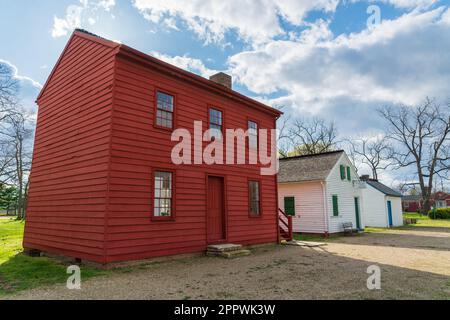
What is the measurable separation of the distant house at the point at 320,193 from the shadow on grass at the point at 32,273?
1421cm

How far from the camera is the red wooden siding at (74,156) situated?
880 cm

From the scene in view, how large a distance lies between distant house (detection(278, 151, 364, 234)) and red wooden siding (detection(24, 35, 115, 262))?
44.3 ft

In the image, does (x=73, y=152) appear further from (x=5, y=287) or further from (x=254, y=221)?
(x=254, y=221)

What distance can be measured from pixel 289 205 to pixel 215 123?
1041cm

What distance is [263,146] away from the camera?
570 inches

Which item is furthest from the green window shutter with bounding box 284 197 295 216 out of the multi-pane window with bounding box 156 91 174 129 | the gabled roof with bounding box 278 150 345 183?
the multi-pane window with bounding box 156 91 174 129

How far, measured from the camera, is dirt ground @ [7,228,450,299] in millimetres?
6008

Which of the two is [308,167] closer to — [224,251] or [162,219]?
[224,251]

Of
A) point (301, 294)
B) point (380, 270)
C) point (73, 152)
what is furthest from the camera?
point (73, 152)

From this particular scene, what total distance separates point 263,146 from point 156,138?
610 cm

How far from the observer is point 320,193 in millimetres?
18953

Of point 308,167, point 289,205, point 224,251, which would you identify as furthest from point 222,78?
point 289,205

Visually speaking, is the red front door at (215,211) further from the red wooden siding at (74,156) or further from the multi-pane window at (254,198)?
the red wooden siding at (74,156)
